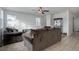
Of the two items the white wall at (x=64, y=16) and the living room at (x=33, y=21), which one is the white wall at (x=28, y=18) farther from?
the white wall at (x=64, y=16)

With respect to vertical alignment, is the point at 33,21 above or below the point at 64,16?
below

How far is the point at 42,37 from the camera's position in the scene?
175 centimetres

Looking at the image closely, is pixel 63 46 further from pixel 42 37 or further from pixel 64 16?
pixel 64 16

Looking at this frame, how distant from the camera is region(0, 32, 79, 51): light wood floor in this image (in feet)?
5.59

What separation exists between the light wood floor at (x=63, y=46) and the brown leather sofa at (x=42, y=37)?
0.34 feet

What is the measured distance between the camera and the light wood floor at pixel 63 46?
170 centimetres

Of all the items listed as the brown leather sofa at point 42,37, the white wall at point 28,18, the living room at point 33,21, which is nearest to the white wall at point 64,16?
the living room at point 33,21

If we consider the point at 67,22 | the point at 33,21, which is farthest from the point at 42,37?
the point at 67,22

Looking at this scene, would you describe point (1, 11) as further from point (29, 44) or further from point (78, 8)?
point (78, 8)

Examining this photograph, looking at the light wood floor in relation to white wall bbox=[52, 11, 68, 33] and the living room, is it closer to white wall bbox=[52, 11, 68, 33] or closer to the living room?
the living room

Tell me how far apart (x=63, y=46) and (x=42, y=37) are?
1.70 ft

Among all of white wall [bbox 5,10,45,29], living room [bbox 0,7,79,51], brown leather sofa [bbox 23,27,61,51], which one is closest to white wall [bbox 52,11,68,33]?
living room [bbox 0,7,79,51]
